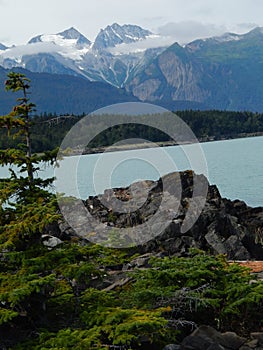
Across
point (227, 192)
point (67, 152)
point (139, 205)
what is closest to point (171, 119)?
point (227, 192)

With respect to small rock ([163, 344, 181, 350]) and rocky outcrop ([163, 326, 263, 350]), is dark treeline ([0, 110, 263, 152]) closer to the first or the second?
rocky outcrop ([163, 326, 263, 350])

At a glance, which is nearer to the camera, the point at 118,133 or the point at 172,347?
the point at 172,347

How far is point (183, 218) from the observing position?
24.5 metres

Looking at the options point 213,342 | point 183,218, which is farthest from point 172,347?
point 183,218

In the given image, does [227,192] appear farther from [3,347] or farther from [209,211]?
[3,347]

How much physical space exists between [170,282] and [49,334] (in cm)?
298

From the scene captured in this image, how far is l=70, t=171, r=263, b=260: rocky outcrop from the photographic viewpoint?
74.3ft

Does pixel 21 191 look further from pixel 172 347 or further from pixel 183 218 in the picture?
pixel 183 218

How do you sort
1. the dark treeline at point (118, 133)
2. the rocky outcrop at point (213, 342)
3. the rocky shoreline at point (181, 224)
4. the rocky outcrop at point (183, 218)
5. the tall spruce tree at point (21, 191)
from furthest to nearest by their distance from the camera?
the dark treeline at point (118, 133) → the rocky outcrop at point (183, 218) → the rocky shoreline at point (181, 224) → the tall spruce tree at point (21, 191) → the rocky outcrop at point (213, 342)

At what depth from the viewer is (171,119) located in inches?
6727

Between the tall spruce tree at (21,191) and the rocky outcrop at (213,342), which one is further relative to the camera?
the tall spruce tree at (21,191)

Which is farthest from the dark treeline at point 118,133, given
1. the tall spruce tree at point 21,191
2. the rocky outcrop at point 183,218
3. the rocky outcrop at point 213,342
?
the rocky outcrop at point 213,342

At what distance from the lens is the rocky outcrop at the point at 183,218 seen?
22.7 metres

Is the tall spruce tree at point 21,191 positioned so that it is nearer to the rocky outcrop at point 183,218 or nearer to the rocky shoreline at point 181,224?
the rocky shoreline at point 181,224
